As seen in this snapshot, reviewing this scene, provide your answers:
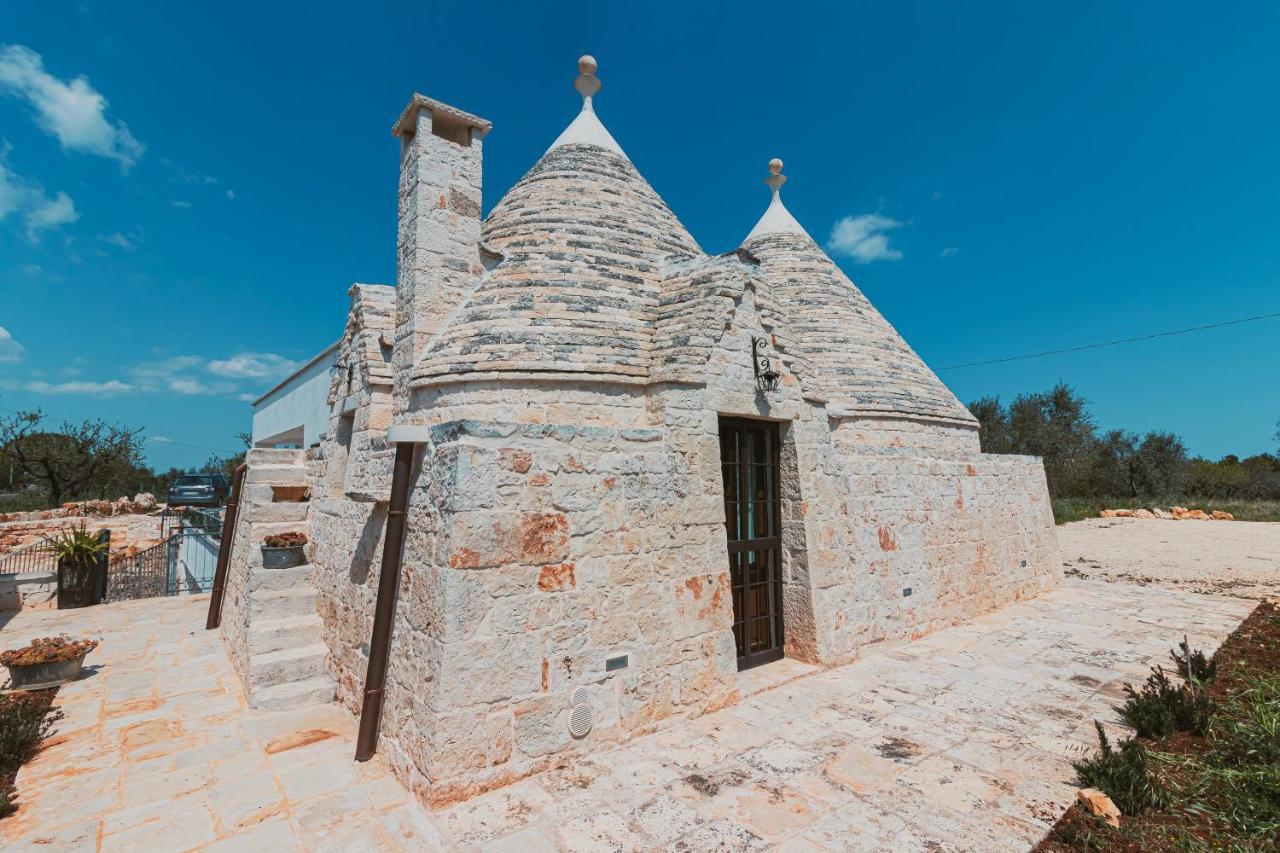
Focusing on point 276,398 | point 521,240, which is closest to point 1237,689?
point 521,240

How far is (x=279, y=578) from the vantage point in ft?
21.5

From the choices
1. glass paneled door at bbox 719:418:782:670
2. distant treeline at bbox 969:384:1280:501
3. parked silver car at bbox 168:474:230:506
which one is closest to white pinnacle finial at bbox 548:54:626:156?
glass paneled door at bbox 719:418:782:670

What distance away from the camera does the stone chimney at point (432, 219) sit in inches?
242

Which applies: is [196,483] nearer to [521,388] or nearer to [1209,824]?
[521,388]

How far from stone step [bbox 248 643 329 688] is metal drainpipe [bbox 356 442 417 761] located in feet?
5.68

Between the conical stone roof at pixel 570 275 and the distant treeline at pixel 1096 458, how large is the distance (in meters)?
28.3

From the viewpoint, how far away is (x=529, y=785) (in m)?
4.13

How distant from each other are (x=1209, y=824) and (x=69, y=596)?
1485 cm

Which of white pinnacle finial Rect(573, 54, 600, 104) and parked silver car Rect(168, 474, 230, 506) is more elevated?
white pinnacle finial Rect(573, 54, 600, 104)

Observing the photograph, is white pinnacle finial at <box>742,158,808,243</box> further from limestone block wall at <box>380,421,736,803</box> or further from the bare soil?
the bare soil

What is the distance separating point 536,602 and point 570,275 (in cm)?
396

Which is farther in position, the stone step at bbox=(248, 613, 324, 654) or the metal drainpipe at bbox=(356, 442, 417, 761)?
the stone step at bbox=(248, 613, 324, 654)

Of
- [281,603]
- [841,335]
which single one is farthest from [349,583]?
[841,335]

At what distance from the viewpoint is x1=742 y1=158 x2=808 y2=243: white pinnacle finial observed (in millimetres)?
11639
